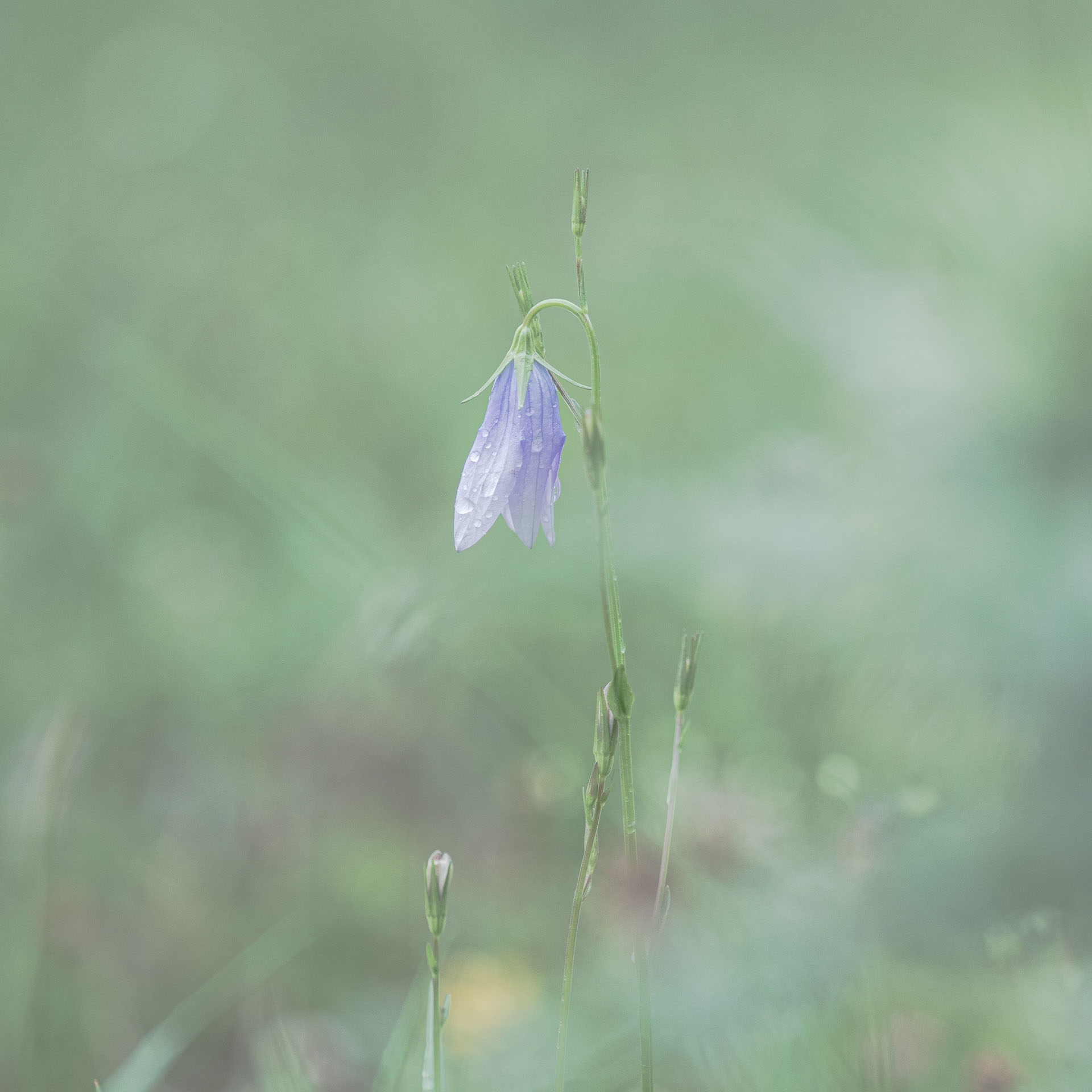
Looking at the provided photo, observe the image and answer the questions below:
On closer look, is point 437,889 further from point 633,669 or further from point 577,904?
point 633,669

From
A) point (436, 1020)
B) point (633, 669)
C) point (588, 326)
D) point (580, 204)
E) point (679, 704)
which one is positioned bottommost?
point (436, 1020)

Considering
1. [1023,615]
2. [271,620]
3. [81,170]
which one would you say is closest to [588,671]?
[271,620]

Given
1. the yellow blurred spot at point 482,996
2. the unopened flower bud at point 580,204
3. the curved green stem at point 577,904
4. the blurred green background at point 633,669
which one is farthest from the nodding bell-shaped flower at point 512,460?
the yellow blurred spot at point 482,996

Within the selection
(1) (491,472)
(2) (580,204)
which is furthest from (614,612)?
(2) (580,204)

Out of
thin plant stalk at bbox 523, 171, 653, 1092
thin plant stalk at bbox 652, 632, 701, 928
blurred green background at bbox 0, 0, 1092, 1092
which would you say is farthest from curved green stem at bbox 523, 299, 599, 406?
blurred green background at bbox 0, 0, 1092, 1092

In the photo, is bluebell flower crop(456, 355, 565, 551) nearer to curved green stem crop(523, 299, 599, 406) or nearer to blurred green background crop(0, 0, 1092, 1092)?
curved green stem crop(523, 299, 599, 406)

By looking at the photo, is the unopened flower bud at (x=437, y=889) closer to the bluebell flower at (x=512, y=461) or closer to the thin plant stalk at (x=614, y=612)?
the thin plant stalk at (x=614, y=612)

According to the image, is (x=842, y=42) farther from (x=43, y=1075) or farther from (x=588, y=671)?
(x=43, y=1075)

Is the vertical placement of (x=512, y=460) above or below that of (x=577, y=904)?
above
